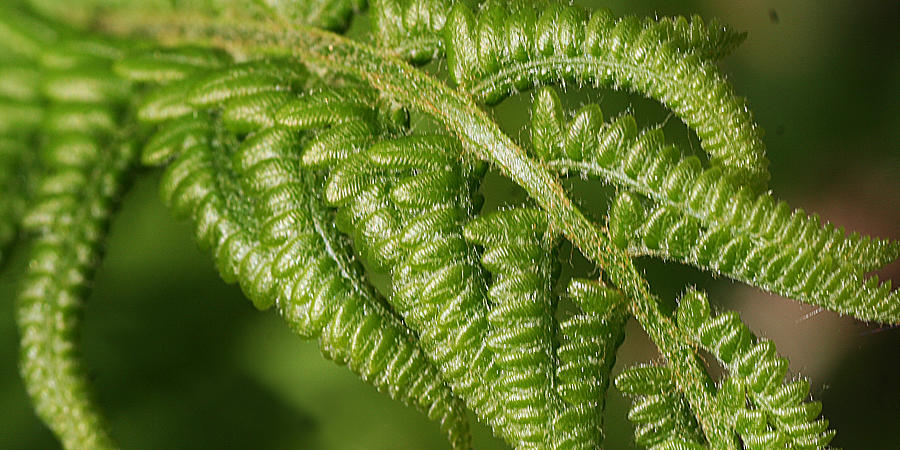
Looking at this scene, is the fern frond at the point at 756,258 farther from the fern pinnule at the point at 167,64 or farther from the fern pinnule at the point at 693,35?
the fern pinnule at the point at 167,64

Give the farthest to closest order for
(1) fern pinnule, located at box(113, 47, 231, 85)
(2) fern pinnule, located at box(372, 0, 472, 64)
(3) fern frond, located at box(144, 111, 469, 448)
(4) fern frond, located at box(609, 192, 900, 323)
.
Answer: (1) fern pinnule, located at box(113, 47, 231, 85)
(2) fern pinnule, located at box(372, 0, 472, 64)
(3) fern frond, located at box(144, 111, 469, 448)
(4) fern frond, located at box(609, 192, 900, 323)

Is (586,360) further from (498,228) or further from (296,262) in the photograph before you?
(296,262)

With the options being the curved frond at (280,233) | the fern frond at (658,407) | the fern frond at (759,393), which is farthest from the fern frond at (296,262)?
the fern frond at (759,393)

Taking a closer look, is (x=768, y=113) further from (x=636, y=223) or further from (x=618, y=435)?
(x=636, y=223)

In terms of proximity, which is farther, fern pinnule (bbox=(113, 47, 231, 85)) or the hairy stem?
fern pinnule (bbox=(113, 47, 231, 85))

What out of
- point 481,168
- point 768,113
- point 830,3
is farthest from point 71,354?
point 830,3

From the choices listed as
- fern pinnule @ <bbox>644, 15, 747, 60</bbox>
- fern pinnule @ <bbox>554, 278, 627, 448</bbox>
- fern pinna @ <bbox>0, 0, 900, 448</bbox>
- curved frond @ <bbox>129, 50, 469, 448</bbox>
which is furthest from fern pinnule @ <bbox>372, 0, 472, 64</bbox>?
fern pinnule @ <bbox>554, 278, 627, 448</bbox>

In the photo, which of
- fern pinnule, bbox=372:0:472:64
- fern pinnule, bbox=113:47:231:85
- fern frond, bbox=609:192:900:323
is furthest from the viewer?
fern pinnule, bbox=113:47:231:85

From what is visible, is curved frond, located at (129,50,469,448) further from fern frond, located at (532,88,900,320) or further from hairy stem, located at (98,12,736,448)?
fern frond, located at (532,88,900,320)
